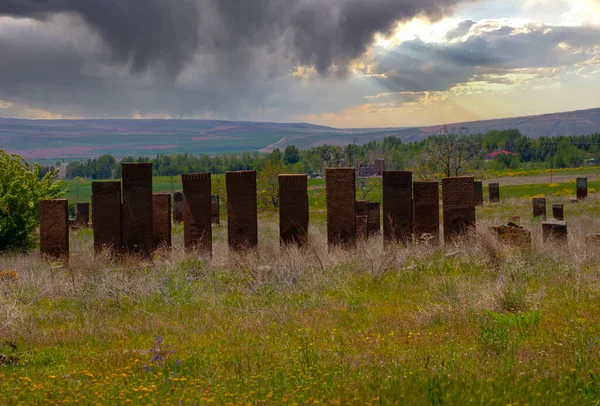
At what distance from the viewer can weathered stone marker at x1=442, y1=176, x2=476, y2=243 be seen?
48.1ft

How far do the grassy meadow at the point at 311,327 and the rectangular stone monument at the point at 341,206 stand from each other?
1.15ft

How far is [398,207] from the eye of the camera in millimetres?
14898

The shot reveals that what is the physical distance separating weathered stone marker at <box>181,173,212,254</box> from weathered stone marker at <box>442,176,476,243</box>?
17.0 feet

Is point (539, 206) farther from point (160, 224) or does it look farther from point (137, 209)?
point (137, 209)

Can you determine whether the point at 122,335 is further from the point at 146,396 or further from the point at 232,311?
the point at 146,396

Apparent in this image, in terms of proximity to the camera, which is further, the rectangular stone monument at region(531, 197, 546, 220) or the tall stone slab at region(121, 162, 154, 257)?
the rectangular stone monument at region(531, 197, 546, 220)

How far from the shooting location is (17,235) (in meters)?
19.0

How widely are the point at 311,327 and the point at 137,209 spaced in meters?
6.59

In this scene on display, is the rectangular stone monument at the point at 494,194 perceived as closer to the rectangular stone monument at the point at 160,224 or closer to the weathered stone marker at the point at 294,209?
the weathered stone marker at the point at 294,209

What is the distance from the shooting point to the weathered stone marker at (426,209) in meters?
14.8

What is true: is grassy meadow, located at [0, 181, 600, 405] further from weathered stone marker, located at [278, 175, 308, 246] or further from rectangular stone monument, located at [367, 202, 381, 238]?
rectangular stone monument, located at [367, 202, 381, 238]

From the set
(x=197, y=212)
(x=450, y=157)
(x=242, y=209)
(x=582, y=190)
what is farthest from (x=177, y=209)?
(x=450, y=157)

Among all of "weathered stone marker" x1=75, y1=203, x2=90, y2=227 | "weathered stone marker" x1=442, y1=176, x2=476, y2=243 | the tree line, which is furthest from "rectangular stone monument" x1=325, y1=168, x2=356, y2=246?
the tree line

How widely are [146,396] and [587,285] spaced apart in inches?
294
